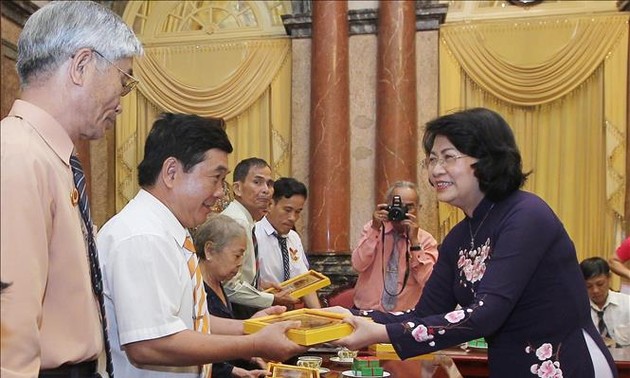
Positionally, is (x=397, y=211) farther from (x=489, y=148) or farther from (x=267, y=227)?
(x=489, y=148)

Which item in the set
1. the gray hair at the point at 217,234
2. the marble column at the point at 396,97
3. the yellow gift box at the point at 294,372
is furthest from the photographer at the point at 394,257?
the marble column at the point at 396,97

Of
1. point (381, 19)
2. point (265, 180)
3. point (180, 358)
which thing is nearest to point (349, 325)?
point (180, 358)

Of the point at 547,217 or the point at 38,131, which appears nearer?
the point at 38,131

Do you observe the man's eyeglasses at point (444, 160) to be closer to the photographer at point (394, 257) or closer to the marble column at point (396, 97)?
the photographer at point (394, 257)

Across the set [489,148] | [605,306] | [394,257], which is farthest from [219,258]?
[605,306]

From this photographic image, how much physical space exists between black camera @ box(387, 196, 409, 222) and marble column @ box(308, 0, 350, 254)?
2622 millimetres

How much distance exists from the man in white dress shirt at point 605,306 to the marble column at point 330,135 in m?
2.94

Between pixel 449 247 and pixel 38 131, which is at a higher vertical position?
pixel 38 131

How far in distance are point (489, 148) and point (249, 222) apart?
7.55 ft

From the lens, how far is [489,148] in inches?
79.0

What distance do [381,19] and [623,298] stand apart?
377 cm

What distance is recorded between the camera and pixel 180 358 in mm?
1713

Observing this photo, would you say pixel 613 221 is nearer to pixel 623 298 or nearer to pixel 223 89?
pixel 623 298

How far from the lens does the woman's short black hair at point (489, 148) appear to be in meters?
2.00
